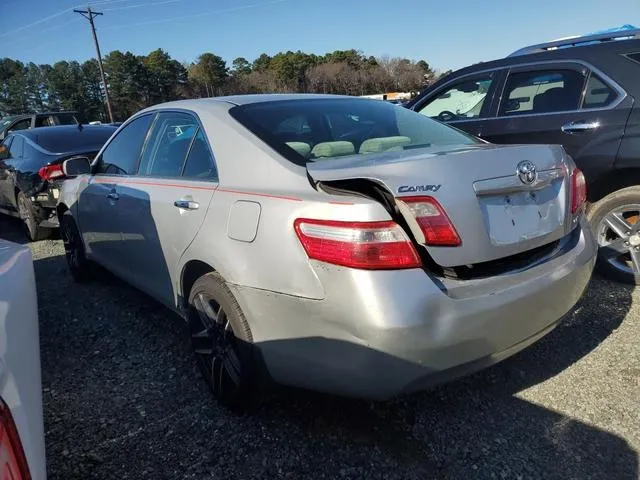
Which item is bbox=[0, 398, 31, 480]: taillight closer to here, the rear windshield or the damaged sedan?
the rear windshield

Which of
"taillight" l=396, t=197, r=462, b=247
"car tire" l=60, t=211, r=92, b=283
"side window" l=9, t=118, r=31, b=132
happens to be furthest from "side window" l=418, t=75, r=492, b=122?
"side window" l=9, t=118, r=31, b=132

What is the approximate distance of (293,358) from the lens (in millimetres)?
1961

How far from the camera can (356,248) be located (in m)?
1.72

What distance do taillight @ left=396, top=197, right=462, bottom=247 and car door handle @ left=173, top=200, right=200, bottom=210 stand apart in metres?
1.12

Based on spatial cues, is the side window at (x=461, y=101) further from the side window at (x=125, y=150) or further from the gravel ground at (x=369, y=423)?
the side window at (x=125, y=150)

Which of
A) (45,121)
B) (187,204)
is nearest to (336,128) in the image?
(187,204)

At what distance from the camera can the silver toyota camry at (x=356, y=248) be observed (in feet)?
5.73

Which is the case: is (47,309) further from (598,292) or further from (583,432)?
(598,292)

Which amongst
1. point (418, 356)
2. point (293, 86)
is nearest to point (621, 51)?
point (418, 356)

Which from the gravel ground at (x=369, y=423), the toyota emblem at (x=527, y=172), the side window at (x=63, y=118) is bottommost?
the gravel ground at (x=369, y=423)

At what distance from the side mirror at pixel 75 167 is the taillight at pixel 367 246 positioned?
120 inches

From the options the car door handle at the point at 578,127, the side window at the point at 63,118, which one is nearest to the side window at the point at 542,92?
the car door handle at the point at 578,127

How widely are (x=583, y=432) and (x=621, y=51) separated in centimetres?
283

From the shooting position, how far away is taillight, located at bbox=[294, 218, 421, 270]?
5.66 ft
